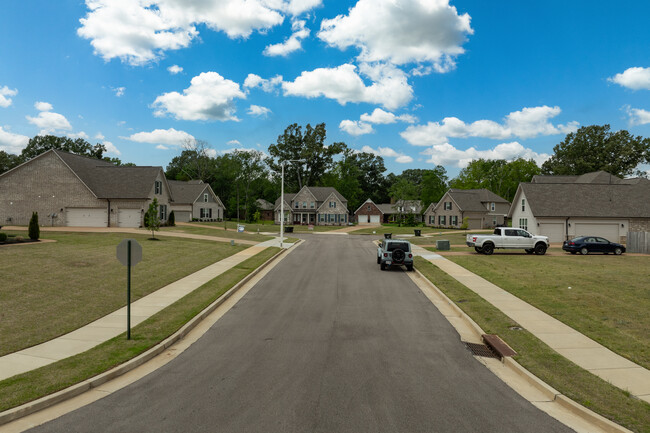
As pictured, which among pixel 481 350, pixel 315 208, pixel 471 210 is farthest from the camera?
pixel 315 208

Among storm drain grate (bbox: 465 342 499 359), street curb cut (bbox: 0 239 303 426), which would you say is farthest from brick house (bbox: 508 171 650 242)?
street curb cut (bbox: 0 239 303 426)

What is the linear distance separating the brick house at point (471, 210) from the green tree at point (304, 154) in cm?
4012

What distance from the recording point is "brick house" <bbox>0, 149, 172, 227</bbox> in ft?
137

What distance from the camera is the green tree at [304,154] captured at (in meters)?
104

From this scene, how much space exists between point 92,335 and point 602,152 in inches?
4306

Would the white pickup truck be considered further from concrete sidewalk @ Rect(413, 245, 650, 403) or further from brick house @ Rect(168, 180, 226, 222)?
brick house @ Rect(168, 180, 226, 222)

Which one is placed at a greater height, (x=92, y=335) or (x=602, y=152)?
(x=602, y=152)

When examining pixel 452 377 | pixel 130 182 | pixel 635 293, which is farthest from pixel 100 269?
pixel 130 182

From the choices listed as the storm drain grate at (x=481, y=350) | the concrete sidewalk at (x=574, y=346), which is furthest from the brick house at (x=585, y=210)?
the storm drain grate at (x=481, y=350)

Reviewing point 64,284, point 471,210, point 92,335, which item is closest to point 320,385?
point 92,335

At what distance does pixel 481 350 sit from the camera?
9867 mm

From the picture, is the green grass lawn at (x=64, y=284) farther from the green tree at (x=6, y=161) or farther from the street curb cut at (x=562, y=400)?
the green tree at (x=6, y=161)

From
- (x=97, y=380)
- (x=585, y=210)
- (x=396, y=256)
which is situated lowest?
(x=97, y=380)

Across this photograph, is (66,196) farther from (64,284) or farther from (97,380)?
(97,380)
